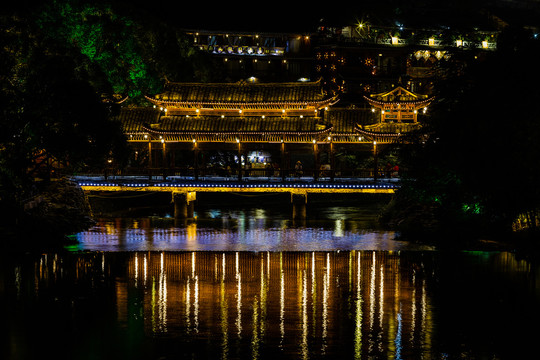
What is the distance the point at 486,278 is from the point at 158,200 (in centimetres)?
3584

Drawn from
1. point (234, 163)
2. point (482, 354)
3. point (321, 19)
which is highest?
point (321, 19)

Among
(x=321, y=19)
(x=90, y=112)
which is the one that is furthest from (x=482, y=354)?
(x=321, y=19)

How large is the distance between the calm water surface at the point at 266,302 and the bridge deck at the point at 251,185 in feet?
36.9

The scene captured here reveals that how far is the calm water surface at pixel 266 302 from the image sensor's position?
666 inches

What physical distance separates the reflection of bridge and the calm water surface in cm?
1129

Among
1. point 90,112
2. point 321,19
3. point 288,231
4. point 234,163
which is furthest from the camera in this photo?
point 321,19

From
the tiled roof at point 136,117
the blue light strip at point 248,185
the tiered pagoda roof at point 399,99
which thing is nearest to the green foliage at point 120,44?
the tiled roof at point 136,117

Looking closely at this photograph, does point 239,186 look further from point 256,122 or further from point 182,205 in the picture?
point 256,122

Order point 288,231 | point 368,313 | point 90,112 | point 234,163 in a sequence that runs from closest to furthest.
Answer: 1. point 368,313
2. point 90,112
3. point 288,231
4. point 234,163

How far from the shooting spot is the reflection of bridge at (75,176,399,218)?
46.3 meters

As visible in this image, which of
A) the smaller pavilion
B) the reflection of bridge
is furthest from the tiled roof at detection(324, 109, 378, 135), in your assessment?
the reflection of bridge

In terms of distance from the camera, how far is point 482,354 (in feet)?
54.2

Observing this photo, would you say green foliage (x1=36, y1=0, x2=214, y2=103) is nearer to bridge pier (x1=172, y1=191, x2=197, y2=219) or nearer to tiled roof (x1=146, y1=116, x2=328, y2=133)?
tiled roof (x1=146, y1=116, x2=328, y2=133)

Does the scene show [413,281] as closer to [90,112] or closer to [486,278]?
[486,278]
